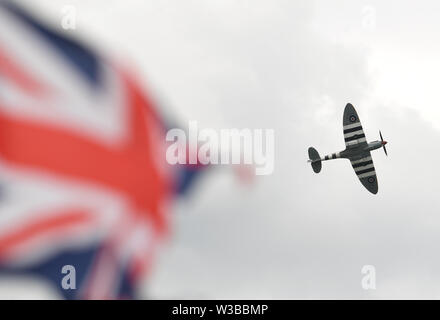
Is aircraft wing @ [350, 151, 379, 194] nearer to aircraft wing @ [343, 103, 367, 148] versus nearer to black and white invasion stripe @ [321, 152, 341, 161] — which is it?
aircraft wing @ [343, 103, 367, 148]

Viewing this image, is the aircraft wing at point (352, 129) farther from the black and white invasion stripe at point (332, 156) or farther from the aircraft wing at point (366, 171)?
the black and white invasion stripe at point (332, 156)

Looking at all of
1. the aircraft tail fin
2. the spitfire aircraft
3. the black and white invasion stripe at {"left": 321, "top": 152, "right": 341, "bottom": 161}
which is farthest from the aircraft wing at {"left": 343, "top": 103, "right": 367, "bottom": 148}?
the aircraft tail fin

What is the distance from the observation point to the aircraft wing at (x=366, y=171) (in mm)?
80438

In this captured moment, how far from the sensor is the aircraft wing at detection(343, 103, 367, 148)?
80.2 metres

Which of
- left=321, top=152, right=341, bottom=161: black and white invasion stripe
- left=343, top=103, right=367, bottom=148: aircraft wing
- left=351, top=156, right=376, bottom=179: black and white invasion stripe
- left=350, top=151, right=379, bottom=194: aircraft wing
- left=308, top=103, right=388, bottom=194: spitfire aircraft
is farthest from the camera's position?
left=351, top=156, right=376, bottom=179: black and white invasion stripe

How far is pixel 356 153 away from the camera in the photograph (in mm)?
79438

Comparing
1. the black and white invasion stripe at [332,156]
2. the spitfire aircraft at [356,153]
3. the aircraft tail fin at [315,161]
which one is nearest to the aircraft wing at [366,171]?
the spitfire aircraft at [356,153]
